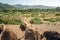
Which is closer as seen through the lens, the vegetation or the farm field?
the farm field

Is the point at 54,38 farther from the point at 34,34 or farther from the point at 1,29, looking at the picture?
the point at 1,29

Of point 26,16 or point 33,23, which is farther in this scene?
point 26,16

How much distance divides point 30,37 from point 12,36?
3.26 feet

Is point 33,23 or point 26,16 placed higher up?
point 33,23

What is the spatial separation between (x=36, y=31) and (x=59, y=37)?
1297 mm

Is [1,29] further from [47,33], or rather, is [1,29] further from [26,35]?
[47,33]

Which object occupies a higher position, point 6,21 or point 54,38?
point 54,38

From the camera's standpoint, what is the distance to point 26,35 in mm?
11047

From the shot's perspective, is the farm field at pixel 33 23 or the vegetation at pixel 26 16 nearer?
the farm field at pixel 33 23

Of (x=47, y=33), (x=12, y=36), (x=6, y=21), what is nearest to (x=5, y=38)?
(x=12, y=36)

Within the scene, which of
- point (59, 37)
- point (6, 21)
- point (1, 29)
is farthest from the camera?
point (6, 21)

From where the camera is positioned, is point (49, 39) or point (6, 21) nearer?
point (49, 39)

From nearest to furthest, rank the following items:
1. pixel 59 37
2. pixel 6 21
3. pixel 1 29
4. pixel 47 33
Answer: pixel 59 37 → pixel 47 33 → pixel 1 29 → pixel 6 21

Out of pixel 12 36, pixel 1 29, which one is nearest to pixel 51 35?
pixel 12 36
